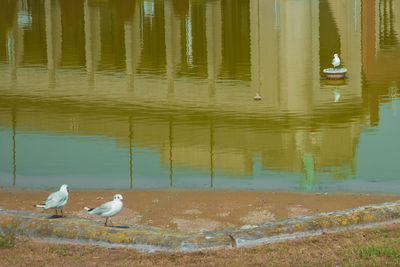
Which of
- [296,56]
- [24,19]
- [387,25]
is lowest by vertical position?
[296,56]

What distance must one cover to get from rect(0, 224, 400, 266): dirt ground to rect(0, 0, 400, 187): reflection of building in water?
26.6 ft

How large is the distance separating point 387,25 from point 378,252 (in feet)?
189

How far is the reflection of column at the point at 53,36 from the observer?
134 feet

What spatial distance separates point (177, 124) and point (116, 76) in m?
17.8

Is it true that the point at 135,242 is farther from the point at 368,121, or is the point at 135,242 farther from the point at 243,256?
the point at 368,121

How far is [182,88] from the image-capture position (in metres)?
34.0

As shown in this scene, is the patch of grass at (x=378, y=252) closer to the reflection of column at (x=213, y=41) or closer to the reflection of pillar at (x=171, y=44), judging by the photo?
the reflection of column at (x=213, y=41)

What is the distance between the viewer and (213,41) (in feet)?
185

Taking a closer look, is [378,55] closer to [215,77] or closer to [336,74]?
[336,74]

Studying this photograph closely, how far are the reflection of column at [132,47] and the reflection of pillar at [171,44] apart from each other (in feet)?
6.20

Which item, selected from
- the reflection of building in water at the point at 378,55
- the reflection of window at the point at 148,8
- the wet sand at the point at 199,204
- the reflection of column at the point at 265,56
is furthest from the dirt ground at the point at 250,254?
the reflection of window at the point at 148,8

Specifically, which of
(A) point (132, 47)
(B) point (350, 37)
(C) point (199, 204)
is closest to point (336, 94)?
(C) point (199, 204)

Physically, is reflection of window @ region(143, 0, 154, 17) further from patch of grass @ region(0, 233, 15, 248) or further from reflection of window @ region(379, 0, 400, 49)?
patch of grass @ region(0, 233, 15, 248)

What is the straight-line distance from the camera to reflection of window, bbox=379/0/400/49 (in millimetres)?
51088
